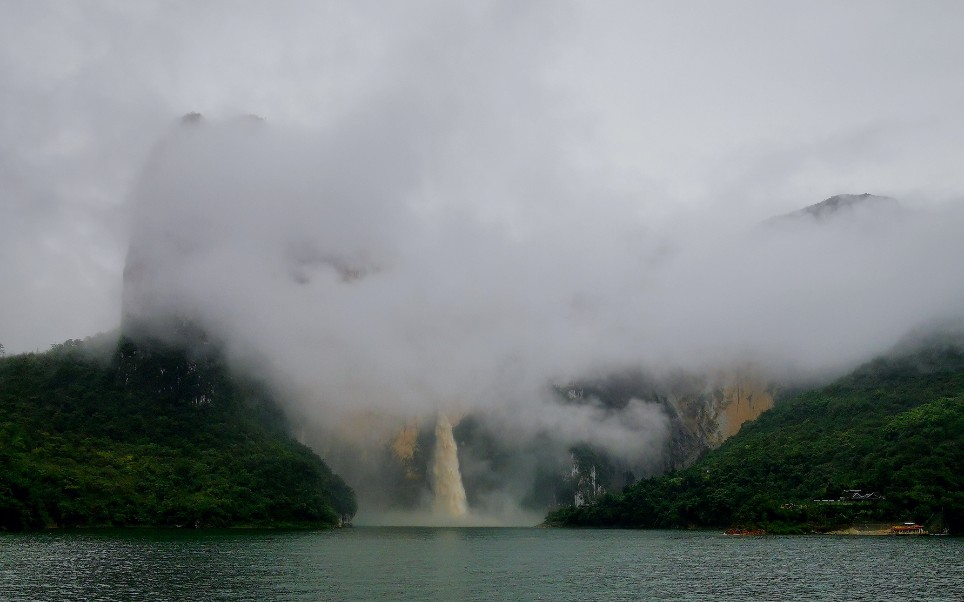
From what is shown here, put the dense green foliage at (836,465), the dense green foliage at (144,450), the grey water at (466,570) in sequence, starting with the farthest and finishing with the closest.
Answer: the dense green foliage at (144,450), the dense green foliage at (836,465), the grey water at (466,570)

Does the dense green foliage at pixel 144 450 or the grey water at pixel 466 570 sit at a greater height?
the dense green foliage at pixel 144 450

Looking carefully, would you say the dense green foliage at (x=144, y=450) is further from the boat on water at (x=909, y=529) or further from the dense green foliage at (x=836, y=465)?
the boat on water at (x=909, y=529)

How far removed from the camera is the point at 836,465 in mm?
134000

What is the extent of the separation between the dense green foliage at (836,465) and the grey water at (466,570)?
1542 cm

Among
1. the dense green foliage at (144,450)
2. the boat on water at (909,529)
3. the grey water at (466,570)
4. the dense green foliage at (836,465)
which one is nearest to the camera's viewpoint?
the grey water at (466,570)

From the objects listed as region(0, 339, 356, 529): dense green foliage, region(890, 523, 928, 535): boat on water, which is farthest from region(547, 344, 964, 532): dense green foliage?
region(0, 339, 356, 529): dense green foliage

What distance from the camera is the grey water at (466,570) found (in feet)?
173

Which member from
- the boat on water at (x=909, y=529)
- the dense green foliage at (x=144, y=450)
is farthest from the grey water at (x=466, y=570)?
the dense green foliage at (x=144, y=450)

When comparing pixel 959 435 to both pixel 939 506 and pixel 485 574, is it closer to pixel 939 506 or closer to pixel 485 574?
pixel 939 506

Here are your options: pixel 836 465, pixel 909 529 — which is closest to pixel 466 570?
pixel 909 529

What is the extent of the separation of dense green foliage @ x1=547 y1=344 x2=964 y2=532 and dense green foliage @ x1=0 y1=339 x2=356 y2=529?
68.7m

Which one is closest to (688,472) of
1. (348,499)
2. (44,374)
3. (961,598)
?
(348,499)

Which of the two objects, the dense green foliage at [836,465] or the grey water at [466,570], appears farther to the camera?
the dense green foliage at [836,465]

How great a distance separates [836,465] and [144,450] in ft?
406
